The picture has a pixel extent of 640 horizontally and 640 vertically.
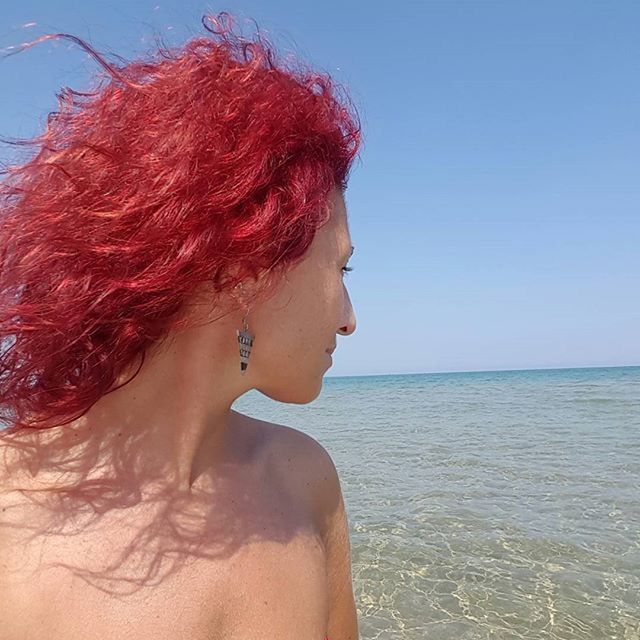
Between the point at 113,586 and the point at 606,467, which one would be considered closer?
the point at 113,586

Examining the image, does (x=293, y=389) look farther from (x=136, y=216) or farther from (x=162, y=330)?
(x=136, y=216)

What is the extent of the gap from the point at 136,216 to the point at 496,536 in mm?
5068

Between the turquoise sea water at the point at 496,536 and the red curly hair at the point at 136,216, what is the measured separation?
3316 mm

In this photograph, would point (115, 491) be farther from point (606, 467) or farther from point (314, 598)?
point (606, 467)

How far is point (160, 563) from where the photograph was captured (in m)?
1.15

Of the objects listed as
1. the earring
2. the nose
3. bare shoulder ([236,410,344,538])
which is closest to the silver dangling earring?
the earring

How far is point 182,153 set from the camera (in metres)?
1.13

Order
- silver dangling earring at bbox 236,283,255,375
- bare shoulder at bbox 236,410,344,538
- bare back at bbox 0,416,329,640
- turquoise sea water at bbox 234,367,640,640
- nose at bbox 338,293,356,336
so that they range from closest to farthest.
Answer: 1. bare back at bbox 0,416,329,640
2. silver dangling earring at bbox 236,283,255,375
3. nose at bbox 338,293,356,336
4. bare shoulder at bbox 236,410,344,538
5. turquoise sea water at bbox 234,367,640,640

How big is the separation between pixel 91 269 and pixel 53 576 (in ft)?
1.97

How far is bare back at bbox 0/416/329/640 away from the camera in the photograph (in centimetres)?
103

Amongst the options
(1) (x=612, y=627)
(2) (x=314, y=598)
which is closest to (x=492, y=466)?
(1) (x=612, y=627)

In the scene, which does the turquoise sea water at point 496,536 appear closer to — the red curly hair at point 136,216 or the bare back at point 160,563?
the bare back at point 160,563

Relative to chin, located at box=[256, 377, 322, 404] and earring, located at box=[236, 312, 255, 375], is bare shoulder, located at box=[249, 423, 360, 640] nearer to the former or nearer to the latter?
chin, located at box=[256, 377, 322, 404]

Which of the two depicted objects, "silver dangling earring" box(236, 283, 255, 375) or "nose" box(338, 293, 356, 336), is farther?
"nose" box(338, 293, 356, 336)
